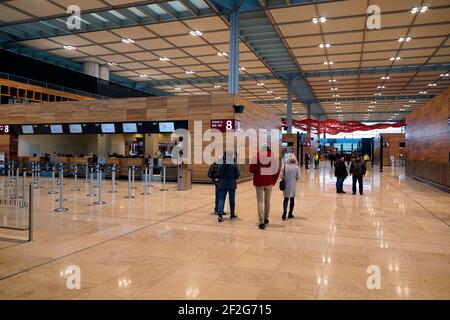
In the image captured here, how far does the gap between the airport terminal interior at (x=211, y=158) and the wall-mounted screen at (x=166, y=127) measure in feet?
0.46

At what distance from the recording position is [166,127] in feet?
46.9

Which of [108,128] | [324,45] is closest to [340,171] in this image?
[324,45]

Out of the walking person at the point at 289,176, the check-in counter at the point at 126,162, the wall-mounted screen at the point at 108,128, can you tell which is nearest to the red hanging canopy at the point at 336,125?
the check-in counter at the point at 126,162

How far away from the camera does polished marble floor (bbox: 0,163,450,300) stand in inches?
128

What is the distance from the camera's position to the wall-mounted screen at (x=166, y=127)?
14.1m

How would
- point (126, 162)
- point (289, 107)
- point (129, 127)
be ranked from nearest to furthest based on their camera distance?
1. point (129, 127)
2. point (126, 162)
3. point (289, 107)

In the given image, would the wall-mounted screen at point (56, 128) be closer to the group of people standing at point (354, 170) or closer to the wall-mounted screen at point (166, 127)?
the wall-mounted screen at point (166, 127)

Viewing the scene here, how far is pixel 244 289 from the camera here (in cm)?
326

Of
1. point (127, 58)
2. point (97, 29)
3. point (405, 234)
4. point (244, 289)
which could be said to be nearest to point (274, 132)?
point (127, 58)

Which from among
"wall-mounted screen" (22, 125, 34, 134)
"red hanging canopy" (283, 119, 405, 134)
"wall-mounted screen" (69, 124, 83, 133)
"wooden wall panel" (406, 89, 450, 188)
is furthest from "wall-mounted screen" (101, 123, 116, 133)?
"red hanging canopy" (283, 119, 405, 134)

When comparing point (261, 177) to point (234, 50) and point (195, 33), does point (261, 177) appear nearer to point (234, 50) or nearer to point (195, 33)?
point (234, 50)

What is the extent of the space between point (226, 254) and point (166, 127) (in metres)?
10.5

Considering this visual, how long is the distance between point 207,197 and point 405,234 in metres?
5.57
